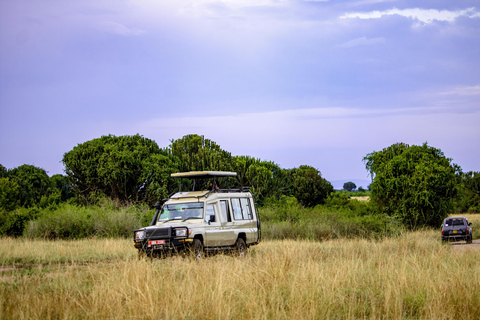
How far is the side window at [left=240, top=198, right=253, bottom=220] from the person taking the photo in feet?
59.6

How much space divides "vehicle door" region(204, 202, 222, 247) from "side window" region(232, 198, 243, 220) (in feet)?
3.30

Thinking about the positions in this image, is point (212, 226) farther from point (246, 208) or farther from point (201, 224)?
point (246, 208)

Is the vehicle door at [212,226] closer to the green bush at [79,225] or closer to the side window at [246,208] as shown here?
the side window at [246,208]

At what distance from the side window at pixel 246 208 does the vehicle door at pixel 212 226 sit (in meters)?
1.71

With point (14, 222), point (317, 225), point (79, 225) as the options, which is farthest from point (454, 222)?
point (14, 222)

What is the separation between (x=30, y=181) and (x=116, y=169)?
2337 cm

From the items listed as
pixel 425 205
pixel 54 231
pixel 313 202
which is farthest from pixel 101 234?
pixel 313 202

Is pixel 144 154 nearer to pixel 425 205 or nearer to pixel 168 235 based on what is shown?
pixel 425 205

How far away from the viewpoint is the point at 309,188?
83.6 metres

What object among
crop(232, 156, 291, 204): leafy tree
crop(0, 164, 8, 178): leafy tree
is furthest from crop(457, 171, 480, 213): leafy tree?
crop(0, 164, 8, 178): leafy tree

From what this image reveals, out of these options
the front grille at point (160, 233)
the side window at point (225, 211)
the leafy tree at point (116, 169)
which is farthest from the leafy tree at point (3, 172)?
the front grille at point (160, 233)

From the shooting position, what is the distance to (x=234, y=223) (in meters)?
17.3

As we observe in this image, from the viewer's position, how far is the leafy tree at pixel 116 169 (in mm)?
48344

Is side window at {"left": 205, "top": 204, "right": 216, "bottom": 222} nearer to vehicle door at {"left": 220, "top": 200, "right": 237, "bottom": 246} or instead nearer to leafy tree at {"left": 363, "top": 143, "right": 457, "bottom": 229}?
vehicle door at {"left": 220, "top": 200, "right": 237, "bottom": 246}
